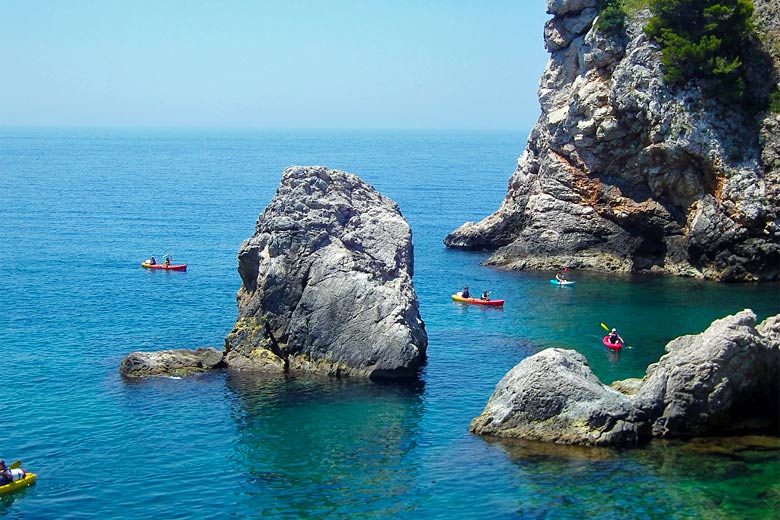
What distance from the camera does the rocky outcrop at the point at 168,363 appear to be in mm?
61906

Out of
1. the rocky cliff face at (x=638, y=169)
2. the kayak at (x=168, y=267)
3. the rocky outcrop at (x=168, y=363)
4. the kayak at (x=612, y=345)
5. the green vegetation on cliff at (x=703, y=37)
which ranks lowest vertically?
the rocky outcrop at (x=168, y=363)

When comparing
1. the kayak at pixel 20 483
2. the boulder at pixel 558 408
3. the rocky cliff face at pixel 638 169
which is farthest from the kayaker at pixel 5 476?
the rocky cliff face at pixel 638 169

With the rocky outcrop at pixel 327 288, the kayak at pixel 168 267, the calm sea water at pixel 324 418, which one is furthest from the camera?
the kayak at pixel 168 267

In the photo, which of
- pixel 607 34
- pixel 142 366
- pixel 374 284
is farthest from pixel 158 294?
pixel 607 34

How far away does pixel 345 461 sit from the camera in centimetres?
4878

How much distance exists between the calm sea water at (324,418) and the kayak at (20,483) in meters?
0.43

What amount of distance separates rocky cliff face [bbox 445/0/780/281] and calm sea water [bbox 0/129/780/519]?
161 inches

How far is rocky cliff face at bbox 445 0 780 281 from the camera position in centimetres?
8862

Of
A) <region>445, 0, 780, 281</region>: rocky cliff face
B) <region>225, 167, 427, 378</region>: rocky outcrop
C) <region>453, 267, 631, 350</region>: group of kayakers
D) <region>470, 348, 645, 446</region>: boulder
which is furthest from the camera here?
<region>445, 0, 780, 281</region>: rocky cliff face

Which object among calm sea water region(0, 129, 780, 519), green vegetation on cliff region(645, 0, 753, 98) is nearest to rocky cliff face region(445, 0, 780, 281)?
green vegetation on cliff region(645, 0, 753, 98)

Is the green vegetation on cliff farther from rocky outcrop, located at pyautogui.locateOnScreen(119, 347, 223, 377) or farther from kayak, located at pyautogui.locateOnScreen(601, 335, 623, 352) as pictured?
rocky outcrop, located at pyautogui.locateOnScreen(119, 347, 223, 377)

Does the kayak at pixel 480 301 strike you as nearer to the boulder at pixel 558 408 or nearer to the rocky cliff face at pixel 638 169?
the rocky cliff face at pixel 638 169

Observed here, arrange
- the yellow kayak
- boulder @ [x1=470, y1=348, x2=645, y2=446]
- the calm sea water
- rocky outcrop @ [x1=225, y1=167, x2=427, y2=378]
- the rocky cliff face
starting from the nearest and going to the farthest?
the calm sea water → the yellow kayak → boulder @ [x1=470, y1=348, x2=645, y2=446] → rocky outcrop @ [x1=225, y1=167, x2=427, y2=378] → the rocky cliff face

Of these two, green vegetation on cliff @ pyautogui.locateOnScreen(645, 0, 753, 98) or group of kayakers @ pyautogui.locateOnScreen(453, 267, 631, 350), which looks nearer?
group of kayakers @ pyautogui.locateOnScreen(453, 267, 631, 350)
